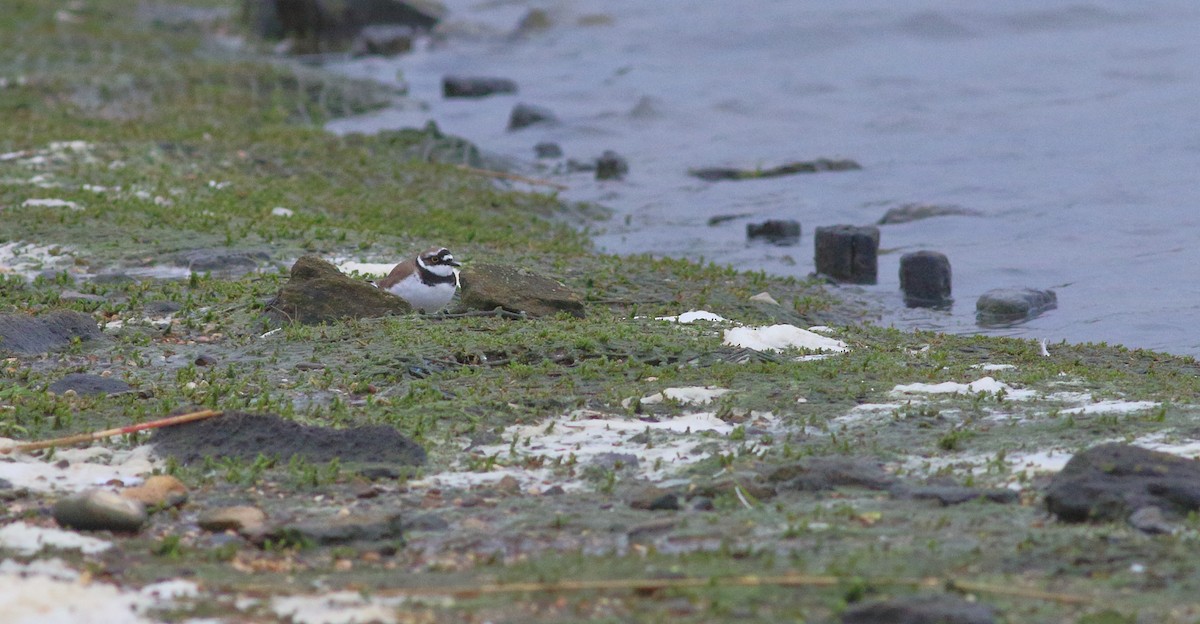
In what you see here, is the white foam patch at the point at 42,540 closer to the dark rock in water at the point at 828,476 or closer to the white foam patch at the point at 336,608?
the white foam patch at the point at 336,608

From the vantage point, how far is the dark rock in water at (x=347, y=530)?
4.85m

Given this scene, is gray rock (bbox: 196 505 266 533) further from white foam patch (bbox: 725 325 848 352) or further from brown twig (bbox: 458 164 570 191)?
brown twig (bbox: 458 164 570 191)

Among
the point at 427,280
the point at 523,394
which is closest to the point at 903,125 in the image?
the point at 427,280

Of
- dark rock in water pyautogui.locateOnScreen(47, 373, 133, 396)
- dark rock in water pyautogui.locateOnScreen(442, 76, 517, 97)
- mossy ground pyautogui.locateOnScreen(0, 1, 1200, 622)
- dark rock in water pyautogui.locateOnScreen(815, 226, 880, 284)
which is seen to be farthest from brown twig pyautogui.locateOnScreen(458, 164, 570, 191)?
dark rock in water pyautogui.locateOnScreen(47, 373, 133, 396)

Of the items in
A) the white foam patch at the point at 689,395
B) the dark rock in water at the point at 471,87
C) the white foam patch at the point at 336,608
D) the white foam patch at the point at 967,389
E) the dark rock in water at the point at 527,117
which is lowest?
the white foam patch at the point at 967,389

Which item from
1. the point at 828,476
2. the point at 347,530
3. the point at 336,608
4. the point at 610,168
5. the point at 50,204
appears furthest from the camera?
the point at 610,168

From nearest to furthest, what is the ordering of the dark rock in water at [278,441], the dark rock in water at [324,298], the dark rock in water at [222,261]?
the dark rock in water at [278,441]
the dark rock in water at [324,298]
the dark rock in water at [222,261]

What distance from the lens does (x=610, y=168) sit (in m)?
16.9

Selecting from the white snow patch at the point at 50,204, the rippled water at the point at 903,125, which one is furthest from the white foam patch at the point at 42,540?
the rippled water at the point at 903,125

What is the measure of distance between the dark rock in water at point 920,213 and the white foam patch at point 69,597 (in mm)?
11103

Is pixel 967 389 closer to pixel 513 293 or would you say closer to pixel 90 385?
pixel 513 293

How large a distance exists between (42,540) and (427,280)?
148 inches

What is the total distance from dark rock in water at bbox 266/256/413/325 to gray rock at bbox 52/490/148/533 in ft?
10.3

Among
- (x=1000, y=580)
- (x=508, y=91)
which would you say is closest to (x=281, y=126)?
(x=508, y=91)
